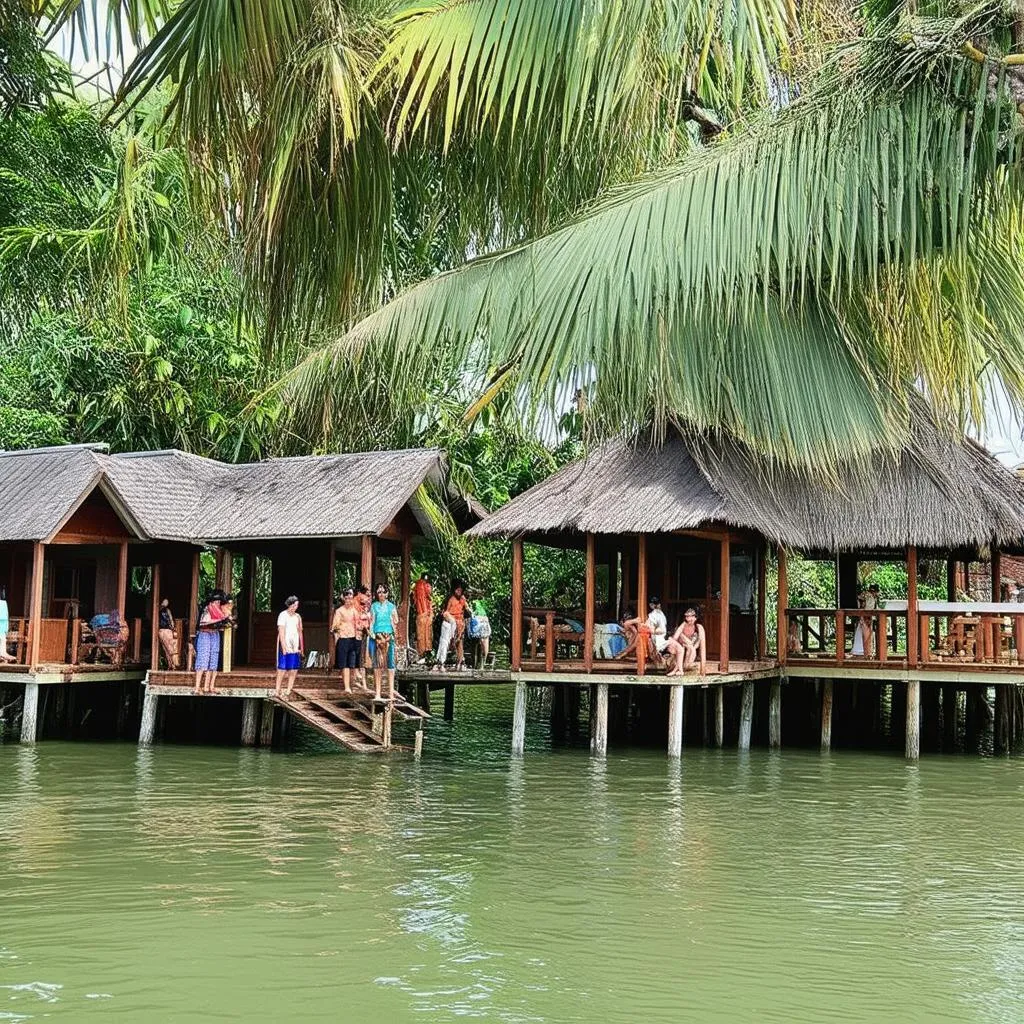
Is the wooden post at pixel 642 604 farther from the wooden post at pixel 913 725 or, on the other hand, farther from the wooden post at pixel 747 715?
the wooden post at pixel 913 725

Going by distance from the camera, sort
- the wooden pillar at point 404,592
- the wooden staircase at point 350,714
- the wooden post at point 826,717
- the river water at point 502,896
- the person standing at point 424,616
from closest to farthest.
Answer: the river water at point 502,896 < the wooden staircase at point 350,714 < the wooden post at point 826,717 < the wooden pillar at point 404,592 < the person standing at point 424,616

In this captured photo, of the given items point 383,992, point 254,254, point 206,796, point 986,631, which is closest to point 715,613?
point 986,631

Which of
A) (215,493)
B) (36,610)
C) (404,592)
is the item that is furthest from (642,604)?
(36,610)

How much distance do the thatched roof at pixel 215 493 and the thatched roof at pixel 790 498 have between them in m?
1.54

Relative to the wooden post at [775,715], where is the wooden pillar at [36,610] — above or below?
above

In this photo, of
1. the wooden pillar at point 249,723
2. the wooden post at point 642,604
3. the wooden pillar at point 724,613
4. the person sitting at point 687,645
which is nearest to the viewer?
the person sitting at point 687,645

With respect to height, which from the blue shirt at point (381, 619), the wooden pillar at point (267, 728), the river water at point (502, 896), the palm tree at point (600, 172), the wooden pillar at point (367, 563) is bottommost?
the river water at point (502, 896)

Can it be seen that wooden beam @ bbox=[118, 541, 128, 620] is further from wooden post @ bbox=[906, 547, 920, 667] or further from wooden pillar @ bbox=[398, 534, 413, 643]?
wooden post @ bbox=[906, 547, 920, 667]

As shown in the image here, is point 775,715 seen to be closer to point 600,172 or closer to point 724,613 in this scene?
point 724,613

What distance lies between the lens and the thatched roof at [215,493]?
1833 centimetres

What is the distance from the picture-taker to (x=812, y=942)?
7.79m

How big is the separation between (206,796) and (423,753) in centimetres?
467

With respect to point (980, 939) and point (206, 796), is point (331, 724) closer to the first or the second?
point (206, 796)

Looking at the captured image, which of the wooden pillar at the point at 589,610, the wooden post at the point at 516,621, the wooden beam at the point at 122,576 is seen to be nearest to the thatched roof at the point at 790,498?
the wooden pillar at the point at 589,610
